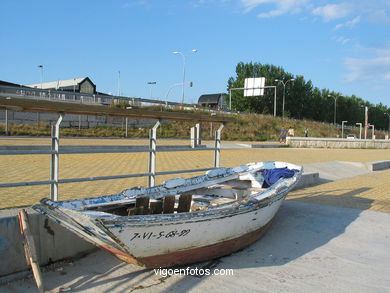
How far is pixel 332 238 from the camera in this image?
5.50 m

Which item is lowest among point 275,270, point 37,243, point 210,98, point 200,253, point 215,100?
point 275,270

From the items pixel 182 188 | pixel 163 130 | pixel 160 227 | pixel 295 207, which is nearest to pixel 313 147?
pixel 163 130

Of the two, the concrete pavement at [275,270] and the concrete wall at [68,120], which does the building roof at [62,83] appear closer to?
the concrete wall at [68,120]

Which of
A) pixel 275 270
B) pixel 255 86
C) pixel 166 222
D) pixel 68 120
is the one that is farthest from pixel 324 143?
pixel 166 222

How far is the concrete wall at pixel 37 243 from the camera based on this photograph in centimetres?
382

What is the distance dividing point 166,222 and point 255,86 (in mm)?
42465

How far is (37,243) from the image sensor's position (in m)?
4.07

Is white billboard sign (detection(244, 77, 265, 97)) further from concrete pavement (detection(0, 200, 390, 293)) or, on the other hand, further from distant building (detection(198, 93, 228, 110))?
concrete pavement (detection(0, 200, 390, 293))

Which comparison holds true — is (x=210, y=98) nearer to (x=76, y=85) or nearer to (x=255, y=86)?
(x=76, y=85)

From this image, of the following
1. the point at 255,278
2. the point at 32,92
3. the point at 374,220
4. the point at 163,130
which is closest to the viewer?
the point at 255,278

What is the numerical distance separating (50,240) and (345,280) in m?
3.16

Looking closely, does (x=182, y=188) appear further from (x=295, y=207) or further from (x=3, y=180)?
(x=3, y=180)

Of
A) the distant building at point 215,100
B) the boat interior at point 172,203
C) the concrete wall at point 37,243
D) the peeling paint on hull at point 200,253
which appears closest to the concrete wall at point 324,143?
the boat interior at point 172,203

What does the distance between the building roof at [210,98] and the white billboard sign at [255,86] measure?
33.0 m
